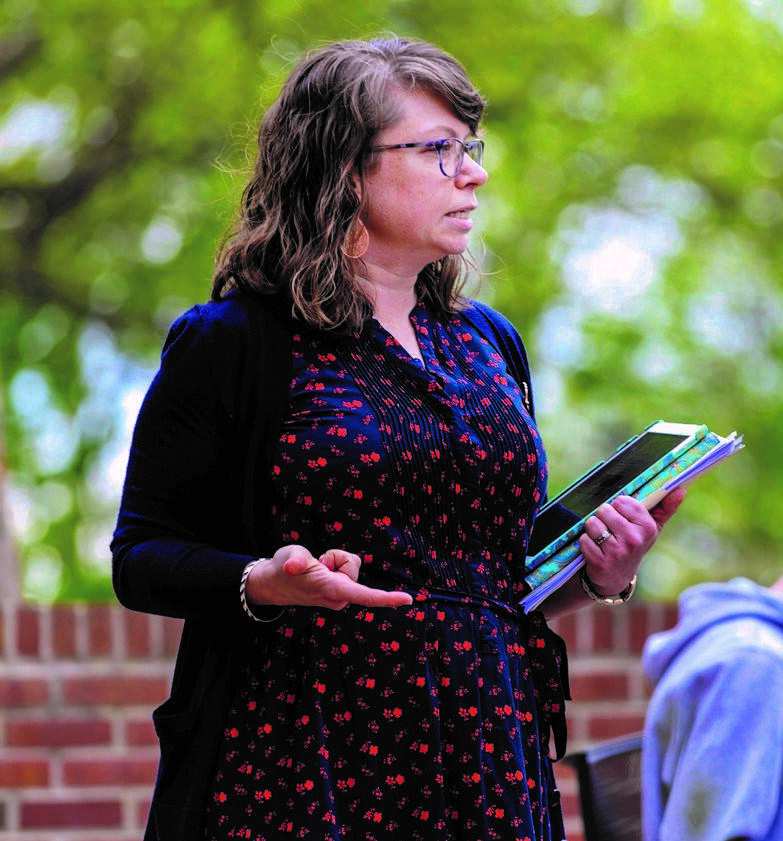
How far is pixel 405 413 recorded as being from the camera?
1952 mm

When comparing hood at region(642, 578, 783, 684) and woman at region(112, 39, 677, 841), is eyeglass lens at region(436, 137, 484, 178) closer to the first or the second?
woman at region(112, 39, 677, 841)

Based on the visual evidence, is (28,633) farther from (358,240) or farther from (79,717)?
(358,240)

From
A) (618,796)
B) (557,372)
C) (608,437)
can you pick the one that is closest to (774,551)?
(608,437)

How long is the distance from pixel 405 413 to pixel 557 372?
7.99 meters

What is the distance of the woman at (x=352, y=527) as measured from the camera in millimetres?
1873

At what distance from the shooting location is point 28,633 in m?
3.94

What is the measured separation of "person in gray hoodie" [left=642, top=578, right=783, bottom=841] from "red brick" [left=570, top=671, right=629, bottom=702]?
1.10m

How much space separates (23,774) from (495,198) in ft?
18.7

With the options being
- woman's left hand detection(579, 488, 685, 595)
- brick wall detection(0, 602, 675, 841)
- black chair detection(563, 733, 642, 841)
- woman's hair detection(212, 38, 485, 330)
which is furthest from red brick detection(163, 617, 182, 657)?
woman's left hand detection(579, 488, 685, 595)

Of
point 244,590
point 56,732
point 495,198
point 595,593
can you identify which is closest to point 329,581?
point 244,590

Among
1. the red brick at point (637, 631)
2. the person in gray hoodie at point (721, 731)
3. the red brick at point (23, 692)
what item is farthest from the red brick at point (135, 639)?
the person in gray hoodie at point (721, 731)

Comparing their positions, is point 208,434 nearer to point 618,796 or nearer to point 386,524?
point 386,524

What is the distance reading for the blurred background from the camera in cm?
724

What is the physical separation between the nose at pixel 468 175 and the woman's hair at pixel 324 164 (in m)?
0.10
